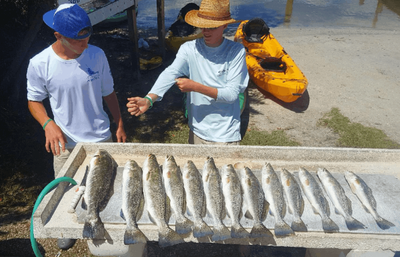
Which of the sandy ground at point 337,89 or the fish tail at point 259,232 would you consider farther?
the sandy ground at point 337,89

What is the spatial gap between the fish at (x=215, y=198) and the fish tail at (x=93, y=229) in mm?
969

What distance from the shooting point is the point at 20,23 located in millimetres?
7430

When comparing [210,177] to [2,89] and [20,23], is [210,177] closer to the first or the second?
[2,89]

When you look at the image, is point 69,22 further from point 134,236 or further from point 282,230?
point 282,230

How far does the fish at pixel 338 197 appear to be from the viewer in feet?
8.53

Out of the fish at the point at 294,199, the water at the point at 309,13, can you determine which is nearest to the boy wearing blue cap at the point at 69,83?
the fish at the point at 294,199

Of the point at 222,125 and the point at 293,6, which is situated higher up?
the point at 222,125

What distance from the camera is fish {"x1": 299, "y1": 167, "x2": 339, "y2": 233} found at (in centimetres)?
258

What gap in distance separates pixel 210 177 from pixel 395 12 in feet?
88.8

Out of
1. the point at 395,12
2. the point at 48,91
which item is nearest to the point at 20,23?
the point at 48,91

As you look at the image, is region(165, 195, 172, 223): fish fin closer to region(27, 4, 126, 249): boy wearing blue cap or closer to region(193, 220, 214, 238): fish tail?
region(193, 220, 214, 238): fish tail

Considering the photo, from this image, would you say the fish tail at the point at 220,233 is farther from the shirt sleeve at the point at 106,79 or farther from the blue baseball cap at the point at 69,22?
the blue baseball cap at the point at 69,22

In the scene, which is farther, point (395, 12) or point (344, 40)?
point (395, 12)

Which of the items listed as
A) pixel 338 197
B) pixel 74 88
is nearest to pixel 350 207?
pixel 338 197
